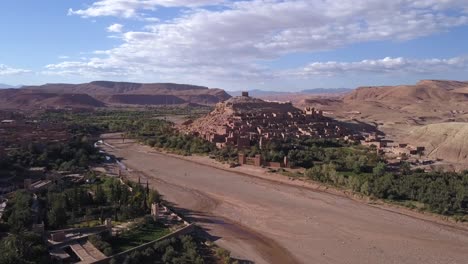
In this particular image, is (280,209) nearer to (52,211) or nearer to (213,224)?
(213,224)

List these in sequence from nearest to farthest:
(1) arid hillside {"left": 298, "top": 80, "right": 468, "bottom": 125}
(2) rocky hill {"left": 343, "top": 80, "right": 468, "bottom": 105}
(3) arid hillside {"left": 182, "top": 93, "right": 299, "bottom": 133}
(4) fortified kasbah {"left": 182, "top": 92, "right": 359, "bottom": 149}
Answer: (4) fortified kasbah {"left": 182, "top": 92, "right": 359, "bottom": 149}
(3) arid hillside {"left": 182, "top": 93, "right": 299, "bottom": 133}
(1) arid hillside {"left": 298, "top": 80, "right": 468, "bottom": 125}
(2) rocky hill {"left": 343, "top": 80, "right": 468, "bottom": 105}

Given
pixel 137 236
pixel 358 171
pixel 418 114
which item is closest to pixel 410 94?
pixel 418 114

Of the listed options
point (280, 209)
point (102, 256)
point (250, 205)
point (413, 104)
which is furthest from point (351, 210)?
point (413, 104)

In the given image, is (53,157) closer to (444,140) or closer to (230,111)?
(230,111)

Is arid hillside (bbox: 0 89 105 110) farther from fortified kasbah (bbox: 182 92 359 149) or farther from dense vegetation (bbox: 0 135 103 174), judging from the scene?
dense vegetation (bbox: 0 135 103 174)

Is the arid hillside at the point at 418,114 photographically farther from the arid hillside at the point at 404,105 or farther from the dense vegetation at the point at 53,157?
the dense vegetation at the point at 53,157

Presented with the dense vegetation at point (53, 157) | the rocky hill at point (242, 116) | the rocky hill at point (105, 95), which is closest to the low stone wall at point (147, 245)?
the dense vegetation at point (53, 157)

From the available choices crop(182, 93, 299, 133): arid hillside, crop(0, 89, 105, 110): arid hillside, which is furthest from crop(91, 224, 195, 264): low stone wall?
crop(0, 89, 105, 110): arid hillside
